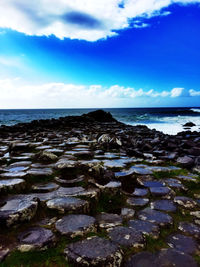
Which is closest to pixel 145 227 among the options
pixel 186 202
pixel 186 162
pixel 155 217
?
pixel 155 217

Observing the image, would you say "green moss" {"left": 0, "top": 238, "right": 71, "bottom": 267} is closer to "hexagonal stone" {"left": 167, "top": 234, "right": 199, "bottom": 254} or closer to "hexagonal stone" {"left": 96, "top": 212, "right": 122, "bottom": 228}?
"hexagonal stone" {"left": 96, "top": 212, "right": 122, "bottom": 228}

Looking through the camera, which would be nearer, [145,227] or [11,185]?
[145,227]

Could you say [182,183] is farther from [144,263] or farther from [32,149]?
[32,149]

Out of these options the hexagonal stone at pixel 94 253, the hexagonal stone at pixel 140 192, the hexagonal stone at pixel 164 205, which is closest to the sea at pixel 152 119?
the hexagonal stone at pixel 140 192

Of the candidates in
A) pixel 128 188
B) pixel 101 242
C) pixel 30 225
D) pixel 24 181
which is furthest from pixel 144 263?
pixel 24 181

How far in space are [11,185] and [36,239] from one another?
3.53 ft

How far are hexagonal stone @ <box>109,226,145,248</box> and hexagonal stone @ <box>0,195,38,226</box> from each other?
0.79 metres

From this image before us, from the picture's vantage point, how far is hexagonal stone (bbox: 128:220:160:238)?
178cm

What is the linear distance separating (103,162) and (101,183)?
1.19 meters

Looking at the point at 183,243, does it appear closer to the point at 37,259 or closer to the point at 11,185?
the point at 37,259

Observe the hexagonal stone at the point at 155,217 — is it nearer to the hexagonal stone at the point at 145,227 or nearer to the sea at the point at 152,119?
the hexagonal stone at the point at 145,227

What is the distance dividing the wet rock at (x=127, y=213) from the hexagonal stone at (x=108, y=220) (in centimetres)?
7

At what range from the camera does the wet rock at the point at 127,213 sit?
2.08 metres

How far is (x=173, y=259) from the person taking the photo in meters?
1.48
